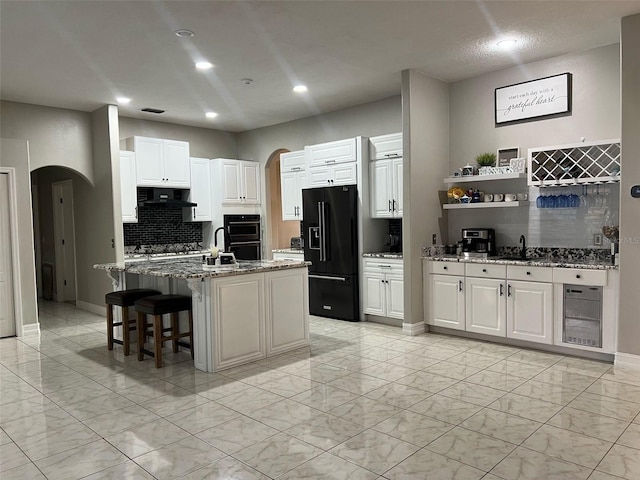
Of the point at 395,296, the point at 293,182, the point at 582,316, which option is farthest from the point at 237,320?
the point at 293,182

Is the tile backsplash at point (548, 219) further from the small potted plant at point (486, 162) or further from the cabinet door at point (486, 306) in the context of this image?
the cabinet door at point (486, 306)

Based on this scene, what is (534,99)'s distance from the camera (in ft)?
16.7

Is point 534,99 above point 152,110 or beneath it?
beneath

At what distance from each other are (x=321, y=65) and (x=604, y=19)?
Result: 254 cm

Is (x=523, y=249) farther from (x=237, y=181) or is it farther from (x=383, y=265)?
(x=237, y=181)

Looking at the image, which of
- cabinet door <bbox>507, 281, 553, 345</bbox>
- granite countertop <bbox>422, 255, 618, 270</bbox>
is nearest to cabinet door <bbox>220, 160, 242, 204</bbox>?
granite countertop <bbox>422, 255, 618, 270</bbox>

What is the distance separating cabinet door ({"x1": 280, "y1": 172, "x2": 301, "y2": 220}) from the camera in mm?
7352

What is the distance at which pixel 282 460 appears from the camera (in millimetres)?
2705

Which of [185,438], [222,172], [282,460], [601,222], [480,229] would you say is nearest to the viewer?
[282,460]

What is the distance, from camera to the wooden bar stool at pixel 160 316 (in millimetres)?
4375

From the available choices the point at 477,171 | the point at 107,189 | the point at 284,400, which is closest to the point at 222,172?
the point at 107,189

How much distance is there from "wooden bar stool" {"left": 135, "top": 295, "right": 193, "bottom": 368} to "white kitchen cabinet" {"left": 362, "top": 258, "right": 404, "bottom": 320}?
2.38 m

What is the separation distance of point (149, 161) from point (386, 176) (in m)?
3.43

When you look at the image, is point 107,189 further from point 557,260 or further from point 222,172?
point 557,260
